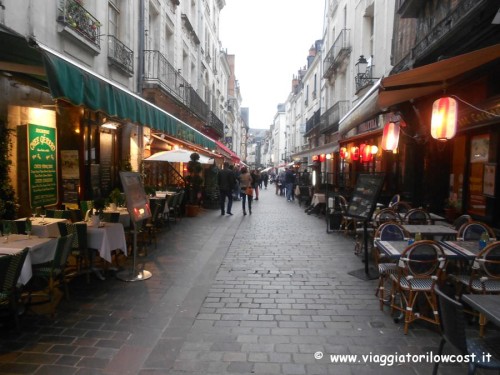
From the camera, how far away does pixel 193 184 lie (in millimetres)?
13805

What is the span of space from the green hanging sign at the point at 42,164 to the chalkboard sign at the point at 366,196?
5.95 m

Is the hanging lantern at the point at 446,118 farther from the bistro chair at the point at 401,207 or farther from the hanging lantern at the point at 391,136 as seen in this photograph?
the bistro chair at the point at 401,207

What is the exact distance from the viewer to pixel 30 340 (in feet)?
12.8

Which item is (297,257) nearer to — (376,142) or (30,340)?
(30,340)

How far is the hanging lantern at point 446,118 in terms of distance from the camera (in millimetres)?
5957

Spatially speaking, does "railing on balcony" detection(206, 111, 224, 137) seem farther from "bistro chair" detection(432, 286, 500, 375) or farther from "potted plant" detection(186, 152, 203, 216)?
"bistro chair" detection(432, 286, 500, 375)

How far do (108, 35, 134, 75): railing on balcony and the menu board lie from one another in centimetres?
604

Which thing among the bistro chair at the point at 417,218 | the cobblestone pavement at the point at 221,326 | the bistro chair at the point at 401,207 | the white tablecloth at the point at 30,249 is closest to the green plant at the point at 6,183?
the white tablecloth at the point at 30,249

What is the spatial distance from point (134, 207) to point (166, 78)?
10286mm

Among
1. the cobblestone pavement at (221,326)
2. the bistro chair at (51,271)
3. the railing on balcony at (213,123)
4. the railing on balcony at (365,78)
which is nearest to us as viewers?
the cobblestone pavement at (221,326)

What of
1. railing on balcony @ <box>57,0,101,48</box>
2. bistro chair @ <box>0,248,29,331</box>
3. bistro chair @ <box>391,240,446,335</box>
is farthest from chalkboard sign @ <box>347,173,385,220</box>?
railing on balcony @ <box>57,0,101,48</box>

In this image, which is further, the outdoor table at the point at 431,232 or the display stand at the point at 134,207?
the outdoor table at the point at 431,232

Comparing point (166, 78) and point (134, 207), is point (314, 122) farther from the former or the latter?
point (134, 207)

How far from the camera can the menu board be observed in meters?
5.80
